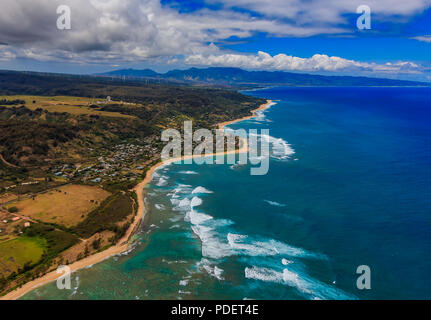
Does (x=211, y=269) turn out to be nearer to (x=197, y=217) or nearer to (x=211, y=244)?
(x=211, y=244)

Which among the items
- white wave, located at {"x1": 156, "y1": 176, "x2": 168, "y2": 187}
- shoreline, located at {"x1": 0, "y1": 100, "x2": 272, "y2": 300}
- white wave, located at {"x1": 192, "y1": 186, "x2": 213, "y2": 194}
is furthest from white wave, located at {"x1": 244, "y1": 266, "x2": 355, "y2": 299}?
white wave, located at {"x1": 156, "y1": 176, "x2": 168, "y2": 187}

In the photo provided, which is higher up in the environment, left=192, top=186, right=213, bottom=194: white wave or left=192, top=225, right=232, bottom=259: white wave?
left=192, top=186, right=213, bottom=194: white wave

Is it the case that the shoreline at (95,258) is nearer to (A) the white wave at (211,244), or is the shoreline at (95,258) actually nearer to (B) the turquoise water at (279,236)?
(B) the turquoise water at (279,236)

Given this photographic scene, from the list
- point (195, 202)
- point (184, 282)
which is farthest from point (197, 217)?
point (184, 282)

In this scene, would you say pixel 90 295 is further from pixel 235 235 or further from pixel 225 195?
pixel 225 195

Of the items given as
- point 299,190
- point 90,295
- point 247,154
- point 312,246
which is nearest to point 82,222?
point 90,295

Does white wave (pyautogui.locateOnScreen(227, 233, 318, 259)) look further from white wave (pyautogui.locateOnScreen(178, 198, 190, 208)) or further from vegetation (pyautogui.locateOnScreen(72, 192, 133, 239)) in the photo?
vegetation (pyautogui.locateOnScreen(72, 192, 133, 239))
